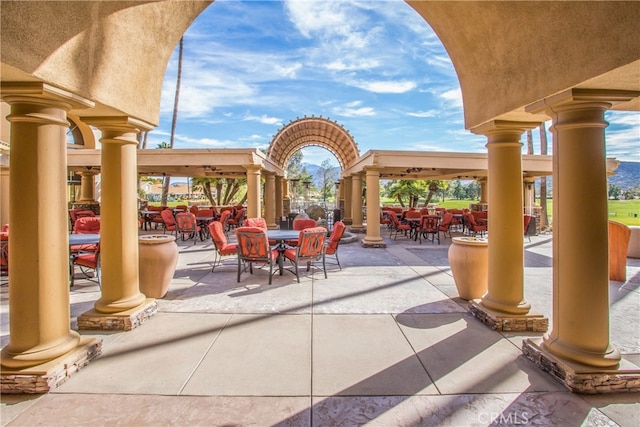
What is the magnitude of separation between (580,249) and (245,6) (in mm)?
5287

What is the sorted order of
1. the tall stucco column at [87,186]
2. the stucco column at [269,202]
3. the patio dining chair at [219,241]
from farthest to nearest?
1. the tall stucco column at [87,186]
2. the stucco column at [269,202]
3. the patio dining chair at [219,241]

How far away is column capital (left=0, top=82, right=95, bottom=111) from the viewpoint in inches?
108

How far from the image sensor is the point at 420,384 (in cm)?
297

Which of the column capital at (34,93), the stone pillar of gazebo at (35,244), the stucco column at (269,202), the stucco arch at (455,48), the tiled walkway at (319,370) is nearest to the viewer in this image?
the stucco arch at (455,48)

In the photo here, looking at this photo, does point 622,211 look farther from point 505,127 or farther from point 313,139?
point 505,127

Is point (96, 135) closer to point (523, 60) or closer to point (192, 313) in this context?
point (192, 313)

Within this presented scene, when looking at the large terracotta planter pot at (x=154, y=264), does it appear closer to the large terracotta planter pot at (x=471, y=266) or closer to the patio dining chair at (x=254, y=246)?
the patio dining chair at (x=254, y=246)

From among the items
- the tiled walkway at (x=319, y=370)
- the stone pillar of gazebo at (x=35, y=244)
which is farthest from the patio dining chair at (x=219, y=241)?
the stone pillar of gazebo at (x=35, y=244)

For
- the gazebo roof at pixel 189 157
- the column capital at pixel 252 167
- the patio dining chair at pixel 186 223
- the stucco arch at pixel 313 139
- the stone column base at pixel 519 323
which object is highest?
the stucco arch at pixel 313 139

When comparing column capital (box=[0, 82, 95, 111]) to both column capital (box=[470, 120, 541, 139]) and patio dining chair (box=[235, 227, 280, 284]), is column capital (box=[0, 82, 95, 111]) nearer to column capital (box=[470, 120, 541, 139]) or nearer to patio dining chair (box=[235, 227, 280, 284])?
patio dining chair (box=[235, 227, 280, 284])

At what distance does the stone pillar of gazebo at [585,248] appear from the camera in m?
2.88

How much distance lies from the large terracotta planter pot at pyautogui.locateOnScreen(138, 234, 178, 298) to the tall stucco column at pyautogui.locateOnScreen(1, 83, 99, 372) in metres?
2.11

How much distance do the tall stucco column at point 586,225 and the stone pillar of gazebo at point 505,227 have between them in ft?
3.73

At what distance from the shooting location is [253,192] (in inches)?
465
